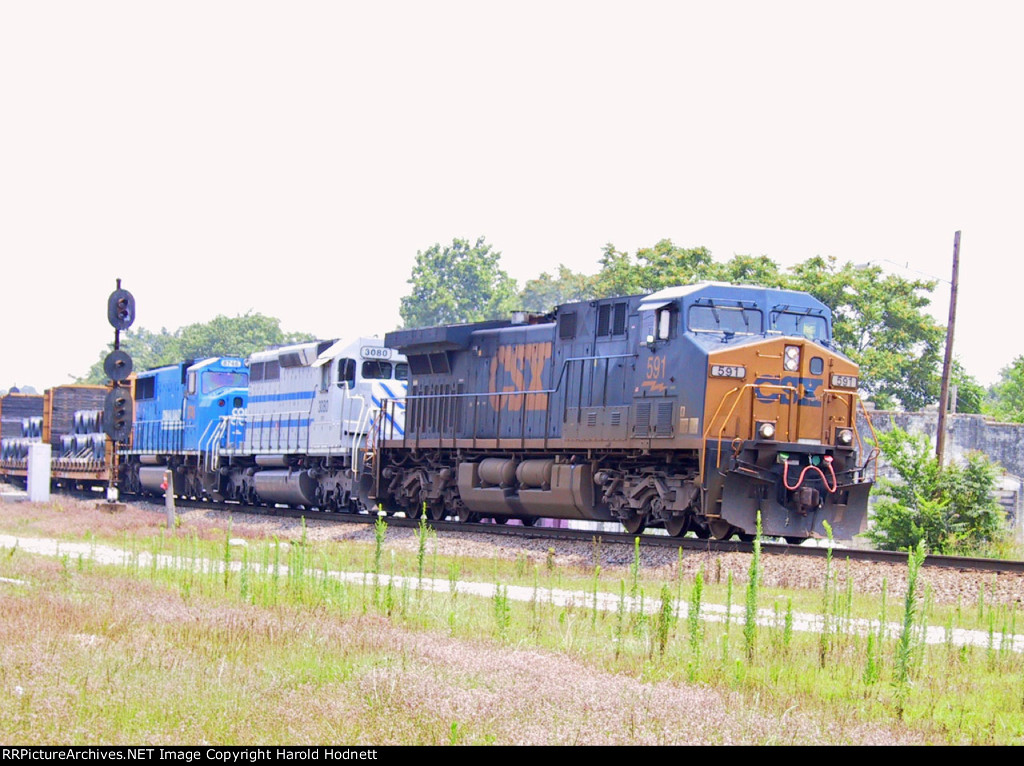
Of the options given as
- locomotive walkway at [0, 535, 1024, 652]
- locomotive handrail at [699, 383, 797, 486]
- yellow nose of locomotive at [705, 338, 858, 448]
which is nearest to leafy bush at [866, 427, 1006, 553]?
yellow nose of locomotive at [705, 338, 858, 448]

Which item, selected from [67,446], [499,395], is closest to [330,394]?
[499,395]

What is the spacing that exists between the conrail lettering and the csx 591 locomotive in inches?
0.8

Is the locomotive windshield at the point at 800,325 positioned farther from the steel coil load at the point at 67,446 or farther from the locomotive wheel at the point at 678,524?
the steel coil load at the point at 67,446

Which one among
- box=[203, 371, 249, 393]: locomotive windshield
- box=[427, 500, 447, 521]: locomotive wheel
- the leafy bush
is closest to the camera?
the leafy bush

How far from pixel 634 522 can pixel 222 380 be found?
18.1 metres

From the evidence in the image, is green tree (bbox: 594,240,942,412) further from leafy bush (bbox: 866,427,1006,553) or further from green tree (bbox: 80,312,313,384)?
green tree (bbox: 80,312,313,384)

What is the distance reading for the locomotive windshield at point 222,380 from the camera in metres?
35.0

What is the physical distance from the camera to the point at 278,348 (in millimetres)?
33656

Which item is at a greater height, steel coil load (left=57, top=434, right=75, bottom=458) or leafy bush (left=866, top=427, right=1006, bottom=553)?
leafy bush (left=866, top=427, right=1006, bottom=553)

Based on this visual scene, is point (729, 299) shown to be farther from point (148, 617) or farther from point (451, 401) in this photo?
point (148, 617)

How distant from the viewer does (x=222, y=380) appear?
116 ft

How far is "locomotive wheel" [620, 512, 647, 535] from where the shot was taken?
2052 cm

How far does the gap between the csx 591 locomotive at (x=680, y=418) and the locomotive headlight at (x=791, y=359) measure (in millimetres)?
15

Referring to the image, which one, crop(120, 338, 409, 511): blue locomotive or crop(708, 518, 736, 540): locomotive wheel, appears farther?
crop(120, 338, 409, 511): blue locomotive
